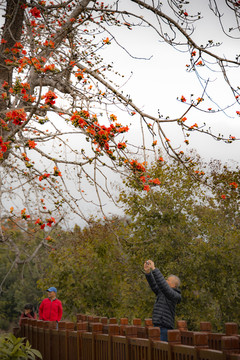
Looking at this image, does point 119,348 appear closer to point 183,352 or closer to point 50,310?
point 183,352

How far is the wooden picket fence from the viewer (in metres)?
3.92

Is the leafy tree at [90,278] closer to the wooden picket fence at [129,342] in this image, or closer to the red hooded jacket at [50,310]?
the red hooded jacket at [50,310]

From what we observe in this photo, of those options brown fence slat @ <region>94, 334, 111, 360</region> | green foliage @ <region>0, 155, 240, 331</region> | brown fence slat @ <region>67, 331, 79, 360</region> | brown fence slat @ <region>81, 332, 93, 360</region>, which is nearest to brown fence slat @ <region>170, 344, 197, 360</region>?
brown fence slat @ <region>94, 334, 111, 360</region>

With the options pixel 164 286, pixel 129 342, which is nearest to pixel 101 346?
pixel 129 342

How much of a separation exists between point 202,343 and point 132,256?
1059 centimetres

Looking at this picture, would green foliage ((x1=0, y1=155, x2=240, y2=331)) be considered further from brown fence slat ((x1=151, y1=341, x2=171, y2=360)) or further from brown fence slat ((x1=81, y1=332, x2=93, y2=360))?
brown fence slat ((x1=151, y1=341, x2=171, y2=360))

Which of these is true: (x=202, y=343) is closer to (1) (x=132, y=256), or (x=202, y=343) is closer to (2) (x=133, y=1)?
(2) (x=133, y=1)

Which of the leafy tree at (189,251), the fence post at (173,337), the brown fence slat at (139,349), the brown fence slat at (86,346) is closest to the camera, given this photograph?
the fence post at (173,337)

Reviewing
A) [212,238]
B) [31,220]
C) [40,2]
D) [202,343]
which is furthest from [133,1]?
[212,238]

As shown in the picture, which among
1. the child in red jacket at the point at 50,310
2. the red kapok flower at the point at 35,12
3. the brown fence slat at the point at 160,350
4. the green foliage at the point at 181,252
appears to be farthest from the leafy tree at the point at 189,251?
the brown fence slat at the point at 160,350

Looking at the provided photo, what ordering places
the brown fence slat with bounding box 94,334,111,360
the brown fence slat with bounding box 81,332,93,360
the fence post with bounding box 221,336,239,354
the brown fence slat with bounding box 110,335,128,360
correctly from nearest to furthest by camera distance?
the fence post with bounding box 221,336,239,354 → the brown fence slat with bounding box 110,335,128,360 → the brown fence slat with bounding box 94,334,111,360 → the brown fence slat with bounding box 81,332,93,360

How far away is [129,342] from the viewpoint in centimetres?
494

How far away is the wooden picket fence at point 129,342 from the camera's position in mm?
3924

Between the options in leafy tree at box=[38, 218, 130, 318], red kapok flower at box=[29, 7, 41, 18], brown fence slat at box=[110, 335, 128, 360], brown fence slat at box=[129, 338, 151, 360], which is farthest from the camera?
leafy tree at box=[38, 218, 130, 318]
